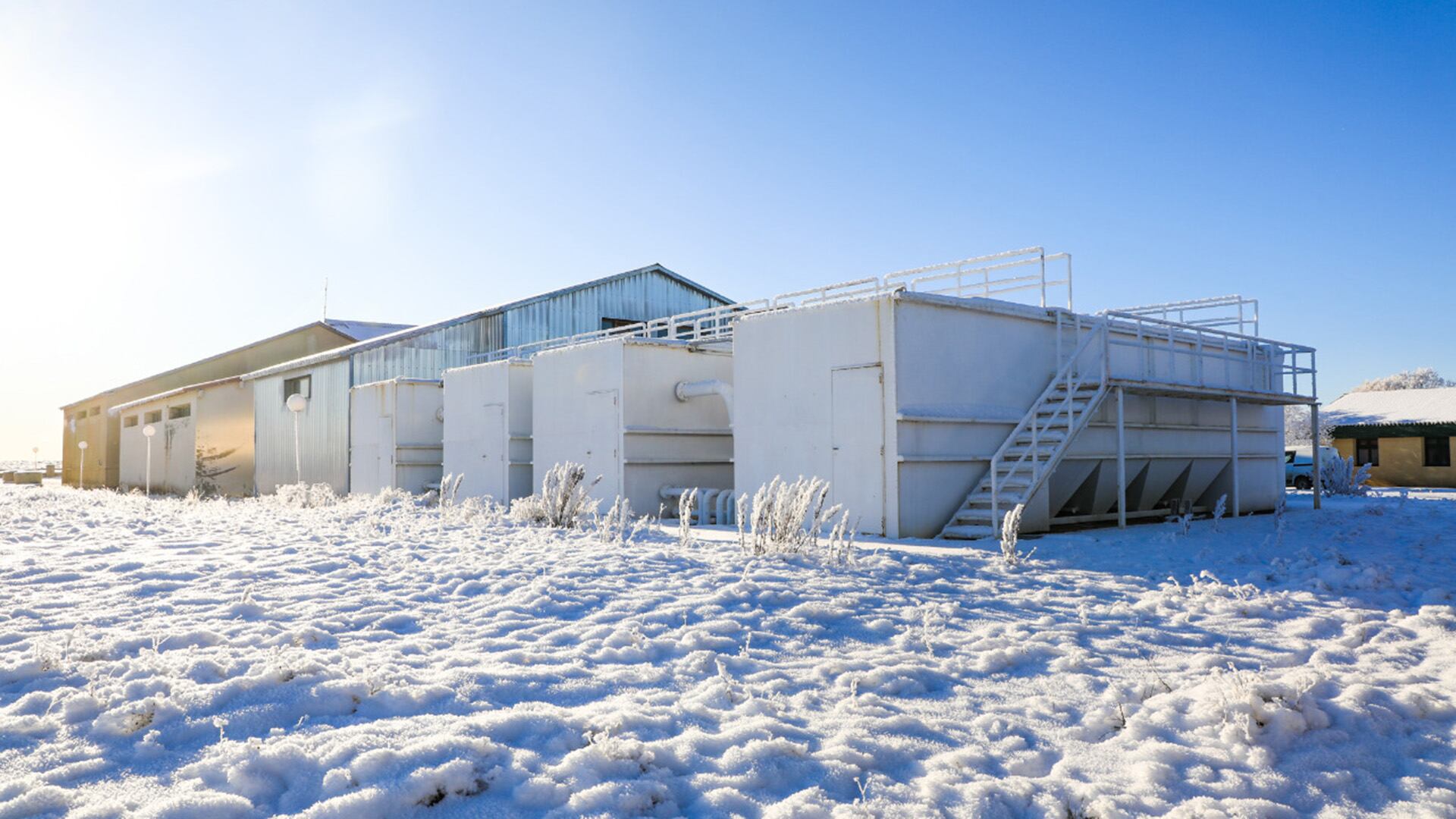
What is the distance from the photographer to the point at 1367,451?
34.7 meters

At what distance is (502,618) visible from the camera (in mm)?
7043

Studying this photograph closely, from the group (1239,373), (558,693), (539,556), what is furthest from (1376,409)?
(558,693)

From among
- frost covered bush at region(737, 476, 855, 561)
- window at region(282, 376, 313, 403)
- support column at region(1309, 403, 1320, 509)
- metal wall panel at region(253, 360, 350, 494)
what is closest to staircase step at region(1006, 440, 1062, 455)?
frost covered bush at region(737, 476, 855, 561)

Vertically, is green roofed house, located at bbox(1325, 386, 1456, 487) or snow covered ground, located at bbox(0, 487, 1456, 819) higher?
green roofed house, located at bbox(1325, 386, 1456, 487)

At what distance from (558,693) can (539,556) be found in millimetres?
4968

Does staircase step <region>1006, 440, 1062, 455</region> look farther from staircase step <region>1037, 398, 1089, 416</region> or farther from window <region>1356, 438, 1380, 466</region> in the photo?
window <region>1356, 438, 1380, 466</region>

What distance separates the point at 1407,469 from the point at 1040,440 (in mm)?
27935

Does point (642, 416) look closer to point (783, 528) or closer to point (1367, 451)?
point (783, 528)

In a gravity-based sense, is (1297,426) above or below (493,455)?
above

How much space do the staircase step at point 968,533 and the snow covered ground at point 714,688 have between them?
2838mm

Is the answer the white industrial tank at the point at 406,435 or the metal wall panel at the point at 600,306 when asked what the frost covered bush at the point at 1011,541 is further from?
the metal wall panel at the point at 600,306

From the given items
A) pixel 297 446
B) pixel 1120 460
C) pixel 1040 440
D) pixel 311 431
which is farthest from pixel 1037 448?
pixel 311 431

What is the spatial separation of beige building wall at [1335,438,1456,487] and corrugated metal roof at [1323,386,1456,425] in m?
0.82

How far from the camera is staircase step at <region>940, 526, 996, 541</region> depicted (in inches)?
505
